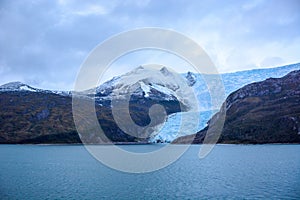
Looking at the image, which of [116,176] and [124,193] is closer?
Answer: [124,193]

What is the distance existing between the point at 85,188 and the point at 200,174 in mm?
23884

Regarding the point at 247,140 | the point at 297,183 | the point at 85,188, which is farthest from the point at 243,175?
the point at 247,140

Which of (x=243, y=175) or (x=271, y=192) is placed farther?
(x=243, y=175)

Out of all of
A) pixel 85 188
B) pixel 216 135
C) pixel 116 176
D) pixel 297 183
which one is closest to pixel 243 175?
pixel 297 183

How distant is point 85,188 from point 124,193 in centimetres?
744

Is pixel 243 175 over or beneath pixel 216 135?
beneath

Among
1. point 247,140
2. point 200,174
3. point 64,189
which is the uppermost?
point 247,140

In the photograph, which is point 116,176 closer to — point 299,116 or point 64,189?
point 64,189

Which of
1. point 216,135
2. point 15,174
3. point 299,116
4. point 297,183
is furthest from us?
point 216,135

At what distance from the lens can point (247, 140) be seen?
174m

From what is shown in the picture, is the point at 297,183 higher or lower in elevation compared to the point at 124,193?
higher

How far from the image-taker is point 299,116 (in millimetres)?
166500

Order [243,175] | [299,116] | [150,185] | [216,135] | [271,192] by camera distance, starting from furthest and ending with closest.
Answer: [216,135]
[299,116]
[243,175]
[150,185]
[271,192]

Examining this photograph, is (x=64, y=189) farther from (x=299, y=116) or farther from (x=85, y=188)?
(x=299, y=116)
